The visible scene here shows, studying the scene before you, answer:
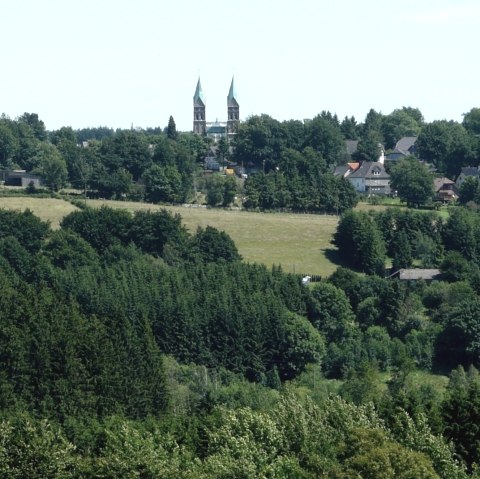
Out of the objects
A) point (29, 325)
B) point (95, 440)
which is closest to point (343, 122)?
point (29, 325)

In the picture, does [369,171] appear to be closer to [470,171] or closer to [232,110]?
[470,171]

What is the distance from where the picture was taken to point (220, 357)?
66.7 m

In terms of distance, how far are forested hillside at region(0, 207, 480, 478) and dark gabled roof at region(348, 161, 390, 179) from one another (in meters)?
27.3

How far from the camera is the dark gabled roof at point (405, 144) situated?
457 feet

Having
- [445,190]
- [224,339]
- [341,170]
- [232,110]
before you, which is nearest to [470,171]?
[445,190]

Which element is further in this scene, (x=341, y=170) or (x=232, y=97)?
(x=232, y=97)

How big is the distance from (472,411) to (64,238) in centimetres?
4185

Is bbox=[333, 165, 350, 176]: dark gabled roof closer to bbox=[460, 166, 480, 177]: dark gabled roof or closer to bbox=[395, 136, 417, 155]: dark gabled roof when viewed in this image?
bbox=[460, 166, 480, 177]: dark gabled roof

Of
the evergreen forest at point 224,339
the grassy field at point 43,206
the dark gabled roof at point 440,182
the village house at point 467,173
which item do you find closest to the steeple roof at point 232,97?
the village house at point 467,173

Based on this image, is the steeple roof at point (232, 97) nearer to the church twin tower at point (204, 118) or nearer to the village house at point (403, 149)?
the church twin tower at point (204, 118)

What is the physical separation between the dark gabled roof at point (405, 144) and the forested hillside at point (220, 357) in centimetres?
4770

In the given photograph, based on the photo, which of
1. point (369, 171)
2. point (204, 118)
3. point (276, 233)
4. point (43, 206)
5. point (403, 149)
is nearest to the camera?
point (276, 233)

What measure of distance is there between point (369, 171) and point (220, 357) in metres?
54.8

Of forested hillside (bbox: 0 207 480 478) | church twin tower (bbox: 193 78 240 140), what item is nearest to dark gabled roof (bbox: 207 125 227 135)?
church twin tower (bbox: 193 78 240 140)
